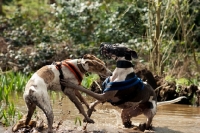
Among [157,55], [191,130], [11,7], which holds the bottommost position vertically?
[191,130]

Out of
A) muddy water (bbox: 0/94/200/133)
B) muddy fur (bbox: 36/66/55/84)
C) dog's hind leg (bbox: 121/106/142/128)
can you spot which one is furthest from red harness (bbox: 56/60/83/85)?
dog's hind leg (bbox: 121/106/142/128)

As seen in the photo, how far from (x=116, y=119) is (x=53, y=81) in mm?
1734

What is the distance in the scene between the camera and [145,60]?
1491cm

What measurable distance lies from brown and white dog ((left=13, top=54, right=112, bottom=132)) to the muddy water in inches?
16.0

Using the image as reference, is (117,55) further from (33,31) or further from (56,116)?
(33,31)

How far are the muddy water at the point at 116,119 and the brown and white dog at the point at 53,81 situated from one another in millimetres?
405

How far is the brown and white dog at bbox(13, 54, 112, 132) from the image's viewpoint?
20.3ft

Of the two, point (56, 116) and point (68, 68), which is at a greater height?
point (68, 68)

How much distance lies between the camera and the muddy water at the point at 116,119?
703cm

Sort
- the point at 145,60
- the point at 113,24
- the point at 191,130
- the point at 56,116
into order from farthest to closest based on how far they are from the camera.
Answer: the point at 113,24
the point at 145,60
the point at 56,116
the point at 191,130

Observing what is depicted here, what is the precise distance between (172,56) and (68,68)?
9015mm

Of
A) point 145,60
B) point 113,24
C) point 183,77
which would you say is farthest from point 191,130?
point 113,24

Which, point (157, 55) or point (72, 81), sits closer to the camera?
point (72, 81)

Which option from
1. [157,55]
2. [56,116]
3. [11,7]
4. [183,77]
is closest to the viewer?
[56,116]
